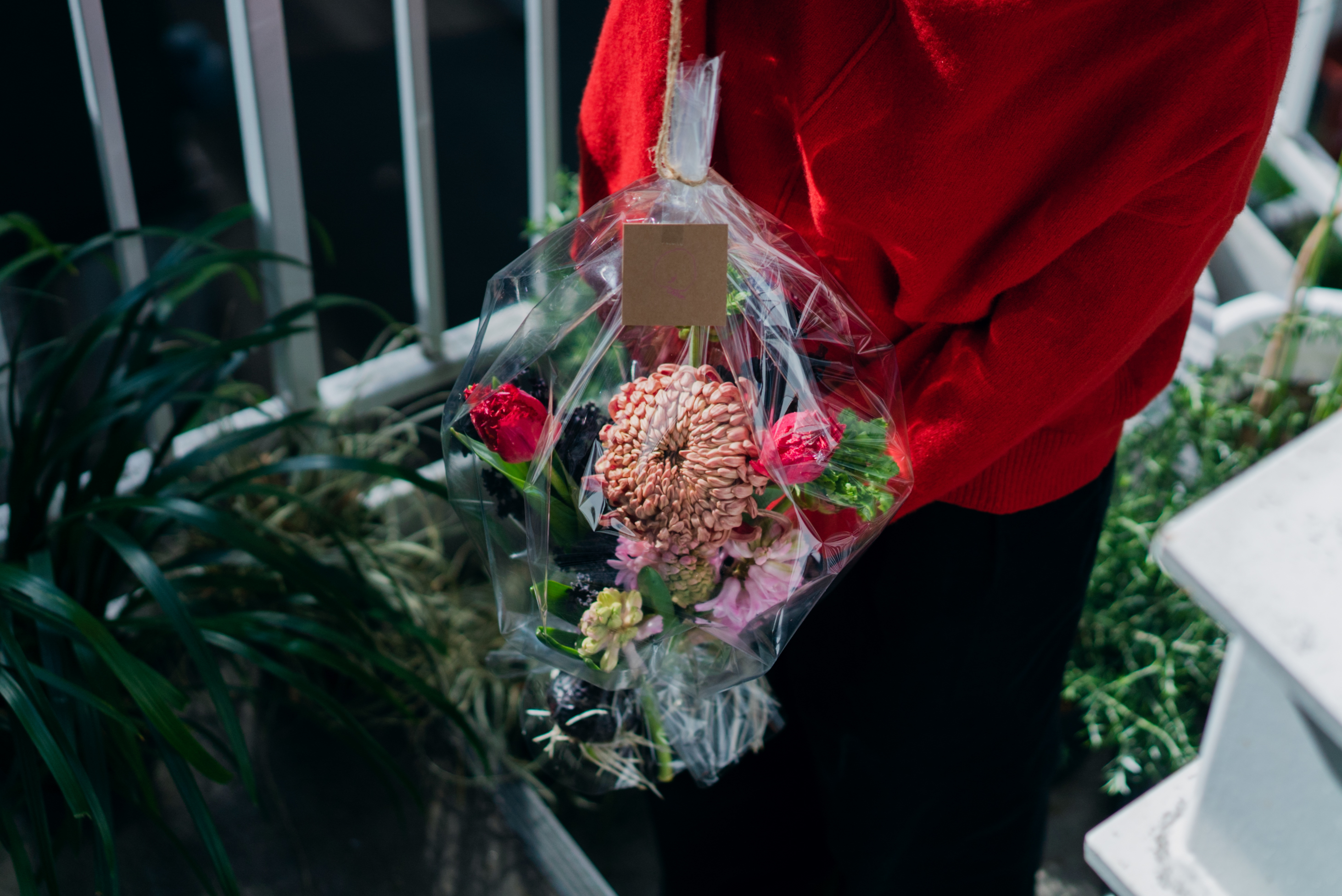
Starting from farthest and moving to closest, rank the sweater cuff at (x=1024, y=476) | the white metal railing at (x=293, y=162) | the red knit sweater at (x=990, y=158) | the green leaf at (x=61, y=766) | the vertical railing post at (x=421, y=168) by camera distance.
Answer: the vertical railing post at (x=421, y=168) → the white metal railing at (x=293, y=162) → the green leaf at (x=61, y=766) → the sweater cuff at (x=1024, y=476) → the red knit sweater at (x=990, y=158)

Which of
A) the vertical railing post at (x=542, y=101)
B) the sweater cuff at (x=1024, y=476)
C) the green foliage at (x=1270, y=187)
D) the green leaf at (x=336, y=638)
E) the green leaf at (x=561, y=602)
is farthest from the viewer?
the green foliage at (x=1270, y=187)

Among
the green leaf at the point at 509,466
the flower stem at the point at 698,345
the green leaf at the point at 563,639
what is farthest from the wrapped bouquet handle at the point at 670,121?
the green leaf at the point at 563,639

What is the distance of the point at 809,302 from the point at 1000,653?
0.45 m

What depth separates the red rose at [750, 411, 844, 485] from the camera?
2.23 ft

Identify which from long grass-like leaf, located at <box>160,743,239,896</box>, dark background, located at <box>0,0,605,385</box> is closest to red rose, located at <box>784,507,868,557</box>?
long grass-like leaf, located at <box>160,743,239,896</box>

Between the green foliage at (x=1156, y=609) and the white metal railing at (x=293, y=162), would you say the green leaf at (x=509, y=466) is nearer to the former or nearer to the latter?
the white metal railing at (x=293, y=162)

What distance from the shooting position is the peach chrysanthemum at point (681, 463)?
2.22 feet

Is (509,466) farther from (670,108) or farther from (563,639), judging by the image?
(670,108)

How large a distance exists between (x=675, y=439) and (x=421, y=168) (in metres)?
1.14

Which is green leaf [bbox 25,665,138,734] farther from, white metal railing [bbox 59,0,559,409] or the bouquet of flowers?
white metal railing [bbox 59,0,559,409]

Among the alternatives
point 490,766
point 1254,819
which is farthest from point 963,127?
point 490,766

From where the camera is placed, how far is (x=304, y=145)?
2883mm

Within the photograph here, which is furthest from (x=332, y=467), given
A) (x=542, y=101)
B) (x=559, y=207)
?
(x=542, y=101)

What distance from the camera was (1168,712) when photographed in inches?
62.9
